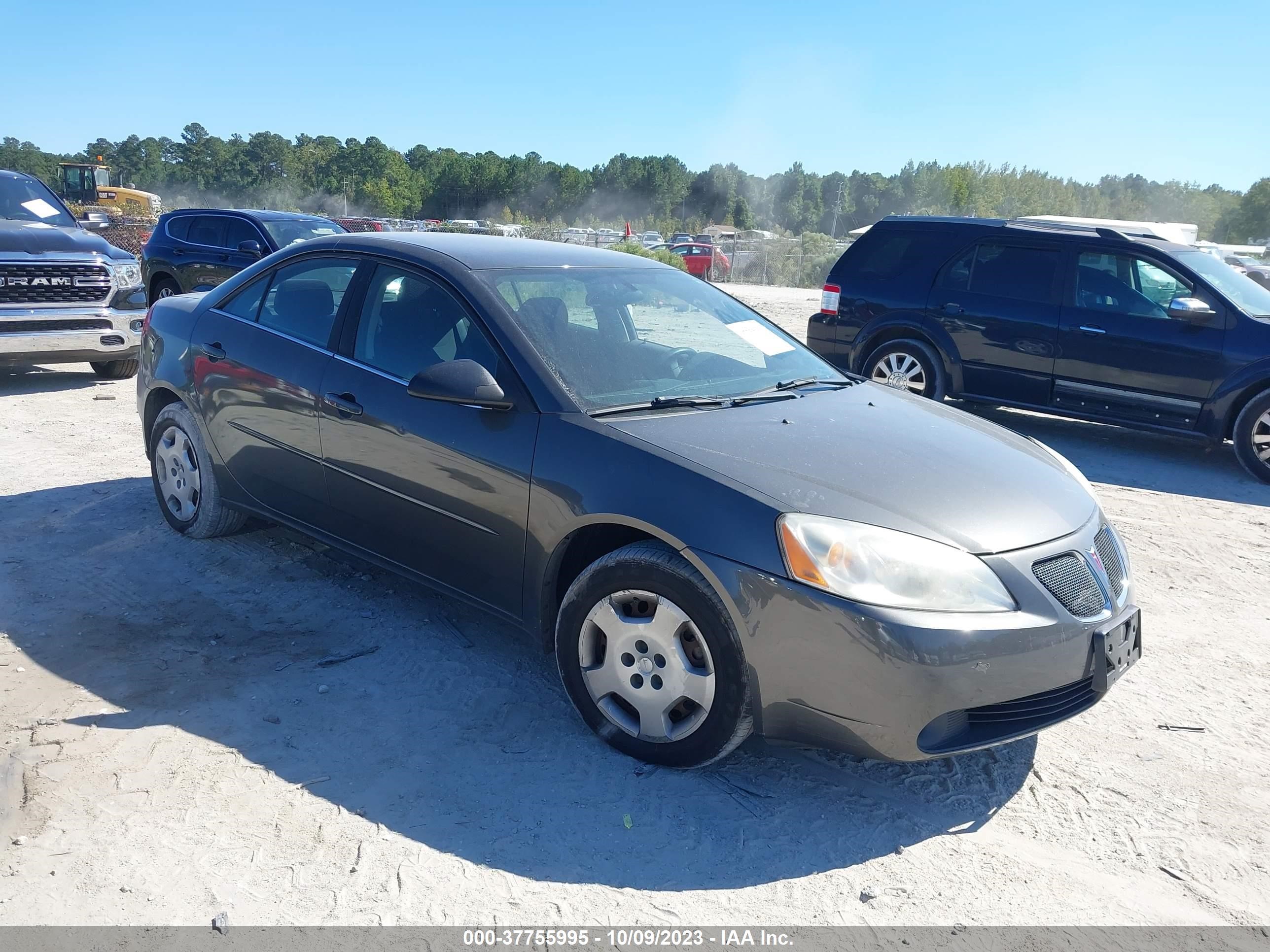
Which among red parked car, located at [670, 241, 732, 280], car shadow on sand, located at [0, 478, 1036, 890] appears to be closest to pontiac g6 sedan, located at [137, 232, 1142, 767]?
car shadow on sand, located at [0, 478, 1036, 890]

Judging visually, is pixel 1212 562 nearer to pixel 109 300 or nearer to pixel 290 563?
pixel 290 563

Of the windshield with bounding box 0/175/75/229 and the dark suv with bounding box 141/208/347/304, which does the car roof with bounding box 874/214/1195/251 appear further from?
the windshield with bounding box 0/175/75/229

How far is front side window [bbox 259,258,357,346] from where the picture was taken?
450cm

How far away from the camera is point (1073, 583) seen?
321 cm

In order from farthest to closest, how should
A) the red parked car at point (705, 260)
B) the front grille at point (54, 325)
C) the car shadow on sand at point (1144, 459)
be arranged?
the red parked car at point (705, 260), the front grille at point (54, 325), the car shadow on sand at point (1144, 459)

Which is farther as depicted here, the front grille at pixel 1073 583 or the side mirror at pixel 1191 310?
the side mirror at pixel 1191 310

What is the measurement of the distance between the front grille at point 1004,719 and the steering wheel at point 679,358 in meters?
1.70

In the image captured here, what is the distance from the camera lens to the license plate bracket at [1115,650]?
3.16 m

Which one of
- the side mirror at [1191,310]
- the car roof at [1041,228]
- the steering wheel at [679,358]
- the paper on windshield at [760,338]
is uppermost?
the car roof at [1041,228]

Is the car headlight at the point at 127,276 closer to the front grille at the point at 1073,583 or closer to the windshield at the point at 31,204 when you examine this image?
the windshield at the point at 31,204

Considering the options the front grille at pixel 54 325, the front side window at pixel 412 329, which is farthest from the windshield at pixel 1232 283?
the front grille at pixel 54 325

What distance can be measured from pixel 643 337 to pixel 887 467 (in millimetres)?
1283

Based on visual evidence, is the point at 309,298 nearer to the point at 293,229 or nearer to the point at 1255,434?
the point at 1255,434

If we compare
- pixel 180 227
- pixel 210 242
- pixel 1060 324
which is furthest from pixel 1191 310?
pixel 180 227
